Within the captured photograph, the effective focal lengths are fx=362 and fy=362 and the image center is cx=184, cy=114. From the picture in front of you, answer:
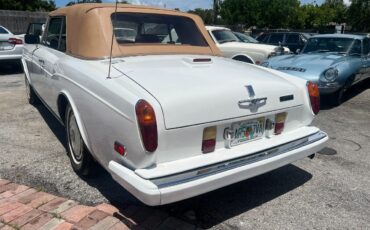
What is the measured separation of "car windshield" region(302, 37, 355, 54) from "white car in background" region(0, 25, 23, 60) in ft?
24.4

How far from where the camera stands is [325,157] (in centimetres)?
433

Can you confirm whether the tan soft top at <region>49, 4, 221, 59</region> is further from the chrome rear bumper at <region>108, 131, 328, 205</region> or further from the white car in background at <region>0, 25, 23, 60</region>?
the white car in background at <region>0, 25, 23, 60</region>

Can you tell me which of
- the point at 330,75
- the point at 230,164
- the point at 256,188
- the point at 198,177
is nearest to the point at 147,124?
the point at 198,177

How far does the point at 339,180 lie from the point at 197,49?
6.75 feet

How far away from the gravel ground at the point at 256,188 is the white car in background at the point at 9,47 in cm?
530

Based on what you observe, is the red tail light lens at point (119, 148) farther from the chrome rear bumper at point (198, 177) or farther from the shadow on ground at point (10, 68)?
the shadow on ground at point (10, 68)

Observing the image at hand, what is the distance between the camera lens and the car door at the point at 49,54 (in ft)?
13.2

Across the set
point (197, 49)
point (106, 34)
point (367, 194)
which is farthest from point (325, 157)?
point (106, 34)

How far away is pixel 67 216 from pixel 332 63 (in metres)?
5.67

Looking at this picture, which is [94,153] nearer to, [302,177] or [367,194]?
[302,177]

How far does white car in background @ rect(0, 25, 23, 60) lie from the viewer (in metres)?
9.59

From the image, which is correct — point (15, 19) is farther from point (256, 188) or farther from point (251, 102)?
point (251, 102)

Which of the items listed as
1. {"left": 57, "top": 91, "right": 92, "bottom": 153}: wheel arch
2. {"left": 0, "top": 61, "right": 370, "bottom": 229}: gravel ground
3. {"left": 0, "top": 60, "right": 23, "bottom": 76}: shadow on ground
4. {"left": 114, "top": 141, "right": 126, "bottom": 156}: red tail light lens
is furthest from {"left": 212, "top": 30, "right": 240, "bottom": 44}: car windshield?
{"left": 114, "top": 141, "right": 126, "bottom": 156}: red tail light lens

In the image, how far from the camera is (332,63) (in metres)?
6.78
